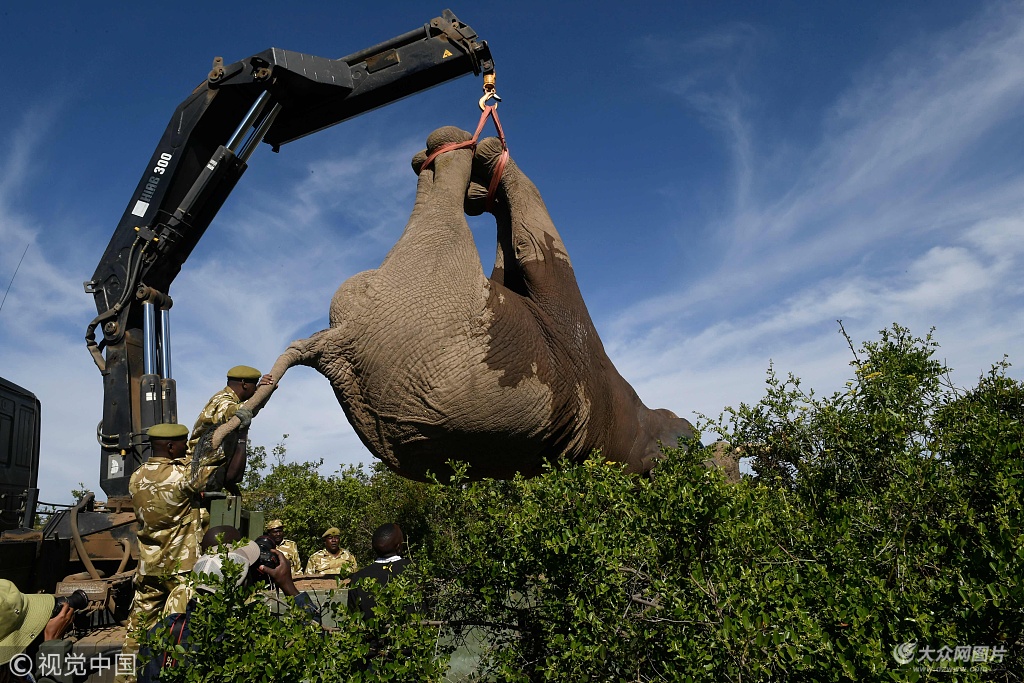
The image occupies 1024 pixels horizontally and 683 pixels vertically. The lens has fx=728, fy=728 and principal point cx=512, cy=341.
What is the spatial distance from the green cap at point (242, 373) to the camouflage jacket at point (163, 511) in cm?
65

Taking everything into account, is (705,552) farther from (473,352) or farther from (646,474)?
(646,474)

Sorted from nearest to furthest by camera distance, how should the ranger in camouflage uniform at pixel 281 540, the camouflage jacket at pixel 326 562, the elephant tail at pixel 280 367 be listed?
1. the elephant tail at pixel 280 367
2. the ranger in camouflage uniform at pixel 281 540
3. the camouflage jacket at pixel 326 562

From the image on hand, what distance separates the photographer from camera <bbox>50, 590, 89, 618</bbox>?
5016mm

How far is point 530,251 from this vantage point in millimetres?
4926

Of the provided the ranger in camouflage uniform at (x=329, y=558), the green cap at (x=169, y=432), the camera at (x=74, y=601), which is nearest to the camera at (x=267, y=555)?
the green cap at (x=169, y=432)

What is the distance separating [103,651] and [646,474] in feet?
12.1

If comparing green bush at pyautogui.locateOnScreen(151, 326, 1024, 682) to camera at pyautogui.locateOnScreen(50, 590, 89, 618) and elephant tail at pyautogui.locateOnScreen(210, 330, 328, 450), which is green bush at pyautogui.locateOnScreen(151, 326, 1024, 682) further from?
camera at pyautogui.locateOnScreen(50, 590, 89, 618)

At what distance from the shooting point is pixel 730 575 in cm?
247

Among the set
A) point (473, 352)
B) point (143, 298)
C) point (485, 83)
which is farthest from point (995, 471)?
point (143, 298)

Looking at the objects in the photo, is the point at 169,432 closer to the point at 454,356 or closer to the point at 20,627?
the point at 20,627

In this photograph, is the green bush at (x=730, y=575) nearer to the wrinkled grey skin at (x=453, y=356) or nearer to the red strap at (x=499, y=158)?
the wrinkled grey skin at (x=453, y=356)

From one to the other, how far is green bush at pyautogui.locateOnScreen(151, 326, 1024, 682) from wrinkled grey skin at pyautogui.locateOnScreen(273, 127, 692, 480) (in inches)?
16.7

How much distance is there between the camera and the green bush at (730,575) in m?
2.24

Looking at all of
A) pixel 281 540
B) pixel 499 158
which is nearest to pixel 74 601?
pixel 281 540
